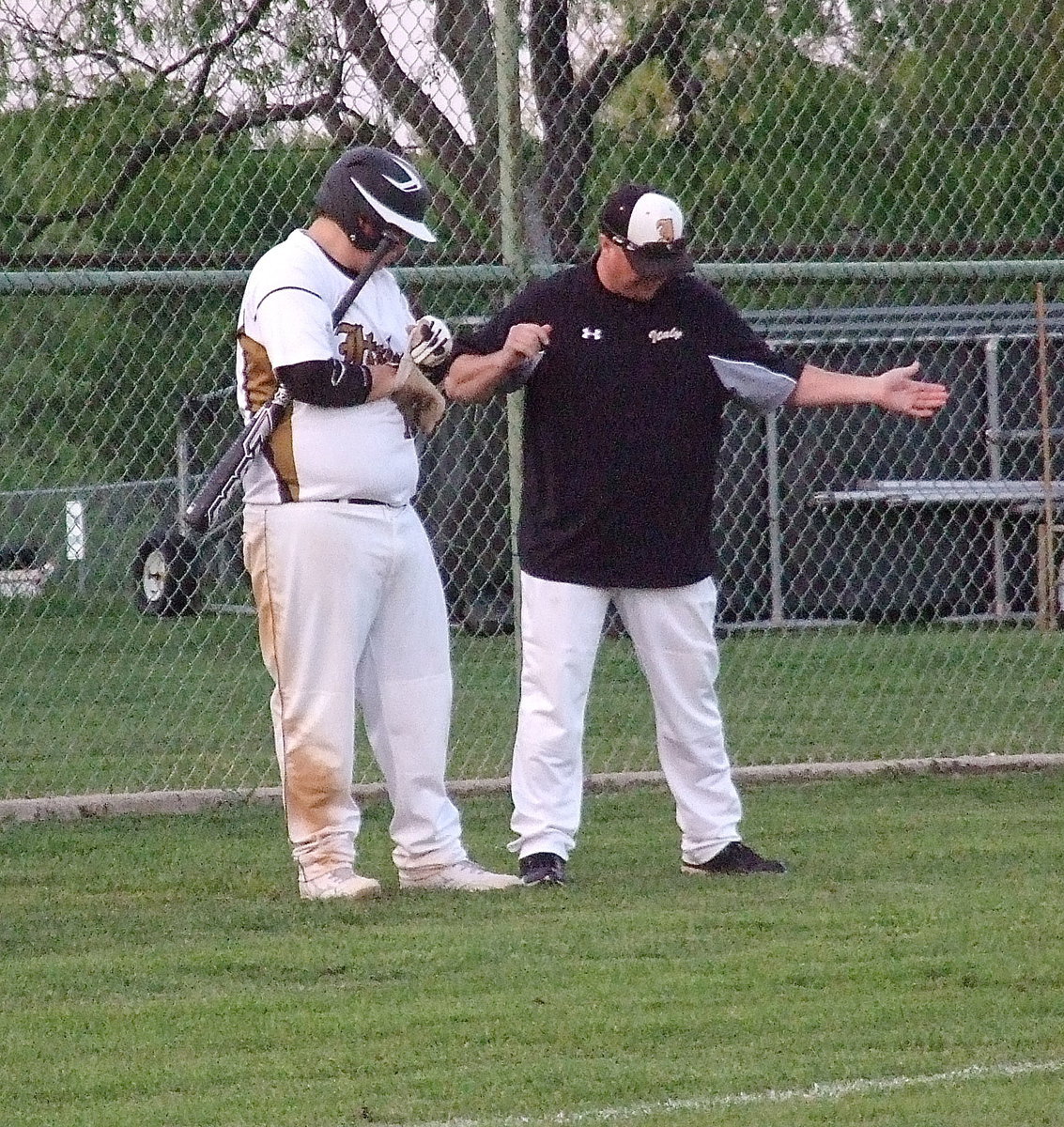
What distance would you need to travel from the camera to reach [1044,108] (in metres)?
9.53

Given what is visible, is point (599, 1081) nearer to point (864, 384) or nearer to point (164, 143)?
point (864, 384)

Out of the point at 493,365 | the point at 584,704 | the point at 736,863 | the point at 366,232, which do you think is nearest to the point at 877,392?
the point at 493,365

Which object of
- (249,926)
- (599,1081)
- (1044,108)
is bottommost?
(249,926)

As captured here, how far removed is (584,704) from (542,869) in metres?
0.49

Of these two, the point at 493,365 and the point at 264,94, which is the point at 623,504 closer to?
the point at 493,365

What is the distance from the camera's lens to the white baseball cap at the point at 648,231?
20.7 feet

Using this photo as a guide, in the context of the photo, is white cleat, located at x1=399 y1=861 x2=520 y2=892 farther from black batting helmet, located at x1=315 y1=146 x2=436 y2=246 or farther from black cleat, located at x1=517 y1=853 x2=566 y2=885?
black batting helmet, located at x1=315 y1=146 x2=436 y2=246

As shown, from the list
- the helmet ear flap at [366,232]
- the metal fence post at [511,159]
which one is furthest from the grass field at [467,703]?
the helmet ear flap at [366,232]

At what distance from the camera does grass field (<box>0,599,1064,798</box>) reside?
360 inches

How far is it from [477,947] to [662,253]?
6.79 feet

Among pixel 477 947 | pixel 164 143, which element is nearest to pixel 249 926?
pixel 477 947

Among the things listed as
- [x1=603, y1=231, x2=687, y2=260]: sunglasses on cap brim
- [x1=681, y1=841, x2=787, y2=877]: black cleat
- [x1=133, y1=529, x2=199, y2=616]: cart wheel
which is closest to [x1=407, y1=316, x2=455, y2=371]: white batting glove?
[x1=603, y1=231, x2=687, y2=260]: sunglasses on cap brim

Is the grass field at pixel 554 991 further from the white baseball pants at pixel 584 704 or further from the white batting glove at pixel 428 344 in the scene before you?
the white batting glove at pixel 428 344

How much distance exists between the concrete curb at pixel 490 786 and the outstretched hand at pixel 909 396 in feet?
8.41
